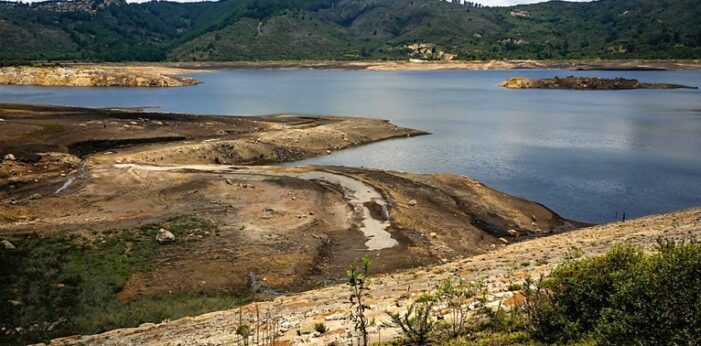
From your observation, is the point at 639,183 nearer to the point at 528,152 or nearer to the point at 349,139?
the point at 528,152

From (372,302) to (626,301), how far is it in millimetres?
9523

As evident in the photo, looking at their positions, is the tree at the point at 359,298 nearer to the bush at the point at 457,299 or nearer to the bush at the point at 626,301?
the bush at the point at 457,299

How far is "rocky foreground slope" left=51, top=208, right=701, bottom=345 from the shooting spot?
15977mm

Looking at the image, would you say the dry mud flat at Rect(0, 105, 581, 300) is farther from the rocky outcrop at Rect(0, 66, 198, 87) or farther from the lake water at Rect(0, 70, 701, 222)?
the rocky outcrop at Rect(0, 66, 198, 87)

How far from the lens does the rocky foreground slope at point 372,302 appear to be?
1598 cm

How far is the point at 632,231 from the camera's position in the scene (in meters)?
27.7

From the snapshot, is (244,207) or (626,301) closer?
(626,301)

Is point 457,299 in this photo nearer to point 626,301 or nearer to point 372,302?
point 372,302

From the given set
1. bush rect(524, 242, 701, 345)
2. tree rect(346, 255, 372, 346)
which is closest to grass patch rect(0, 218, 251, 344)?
tree rect(346, 255, 372, 346)

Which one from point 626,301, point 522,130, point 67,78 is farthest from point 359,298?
point 67,78

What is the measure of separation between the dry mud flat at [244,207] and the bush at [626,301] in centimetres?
1435

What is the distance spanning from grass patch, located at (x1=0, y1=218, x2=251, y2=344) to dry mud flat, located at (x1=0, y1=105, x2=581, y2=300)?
37.2 inches

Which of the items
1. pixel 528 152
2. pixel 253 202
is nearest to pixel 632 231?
pixel 253 202

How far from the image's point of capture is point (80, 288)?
22.6 m
